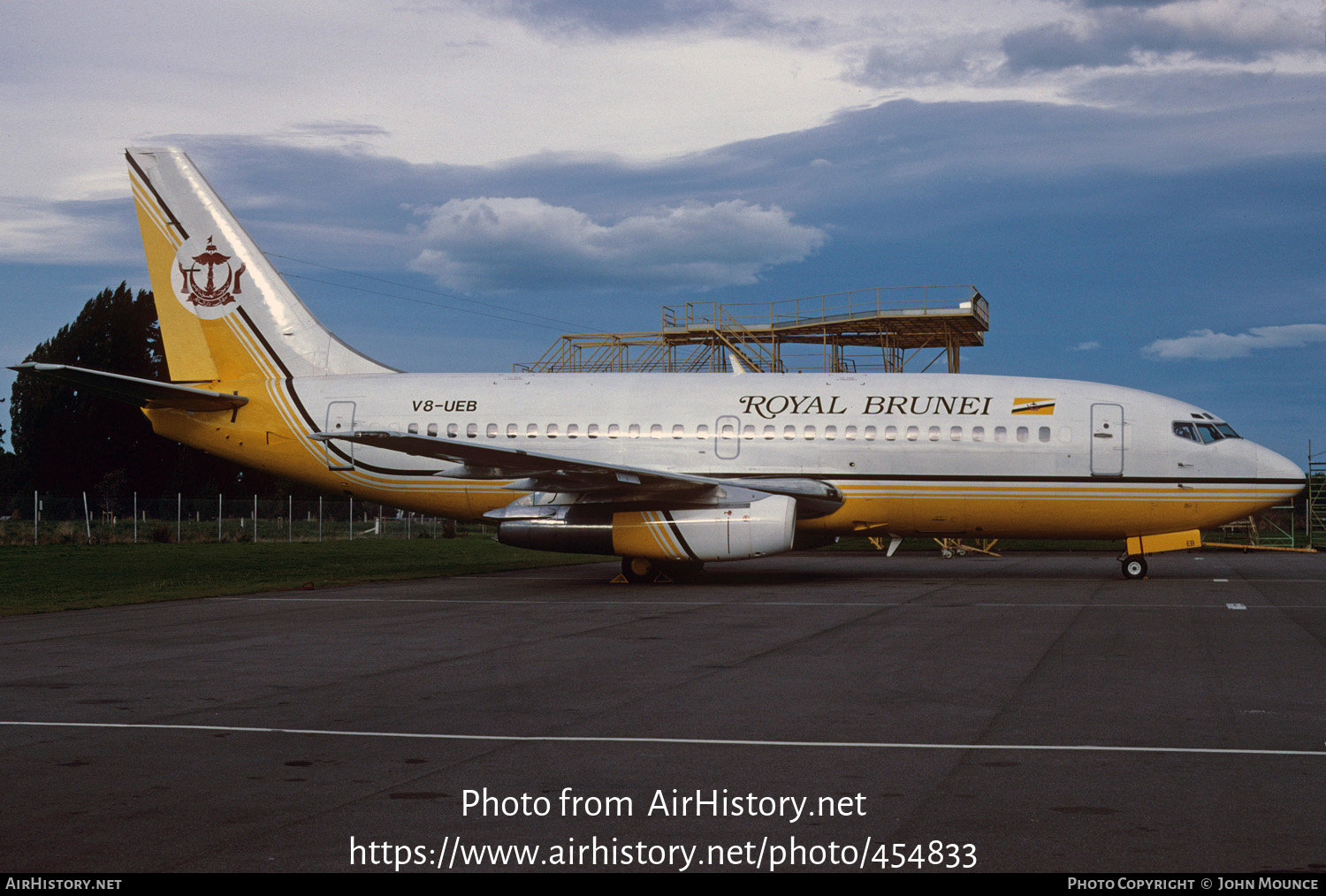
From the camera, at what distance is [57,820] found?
206 inches

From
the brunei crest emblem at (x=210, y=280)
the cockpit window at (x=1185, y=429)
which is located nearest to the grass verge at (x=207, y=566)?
the brunei crest emblem at (x=210, y=280)

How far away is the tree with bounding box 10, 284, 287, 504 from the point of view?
63969mm

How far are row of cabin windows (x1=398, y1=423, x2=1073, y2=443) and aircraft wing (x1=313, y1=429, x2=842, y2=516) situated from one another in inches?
33.5

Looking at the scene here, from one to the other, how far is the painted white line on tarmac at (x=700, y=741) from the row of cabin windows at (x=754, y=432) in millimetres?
14234

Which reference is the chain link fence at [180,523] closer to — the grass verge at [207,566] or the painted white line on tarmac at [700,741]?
the grass verge at [207,566]

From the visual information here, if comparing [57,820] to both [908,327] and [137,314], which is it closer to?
[908,327]

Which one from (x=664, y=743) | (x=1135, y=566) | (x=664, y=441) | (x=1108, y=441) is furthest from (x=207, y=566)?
(x=664, y=743)

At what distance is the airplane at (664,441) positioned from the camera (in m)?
20.0

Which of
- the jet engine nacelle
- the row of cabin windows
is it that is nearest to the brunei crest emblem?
the row of cabin windows

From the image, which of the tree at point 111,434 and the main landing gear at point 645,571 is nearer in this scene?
the main landing gear at point 645,571

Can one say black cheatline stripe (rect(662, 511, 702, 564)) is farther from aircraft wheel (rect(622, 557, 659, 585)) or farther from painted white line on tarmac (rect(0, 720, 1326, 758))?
painted white line on tarmac (rect(0, 720, 1326, 758))

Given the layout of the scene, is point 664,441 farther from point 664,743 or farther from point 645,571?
point 664,743

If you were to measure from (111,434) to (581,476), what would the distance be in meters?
54.9

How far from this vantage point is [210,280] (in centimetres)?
2405
